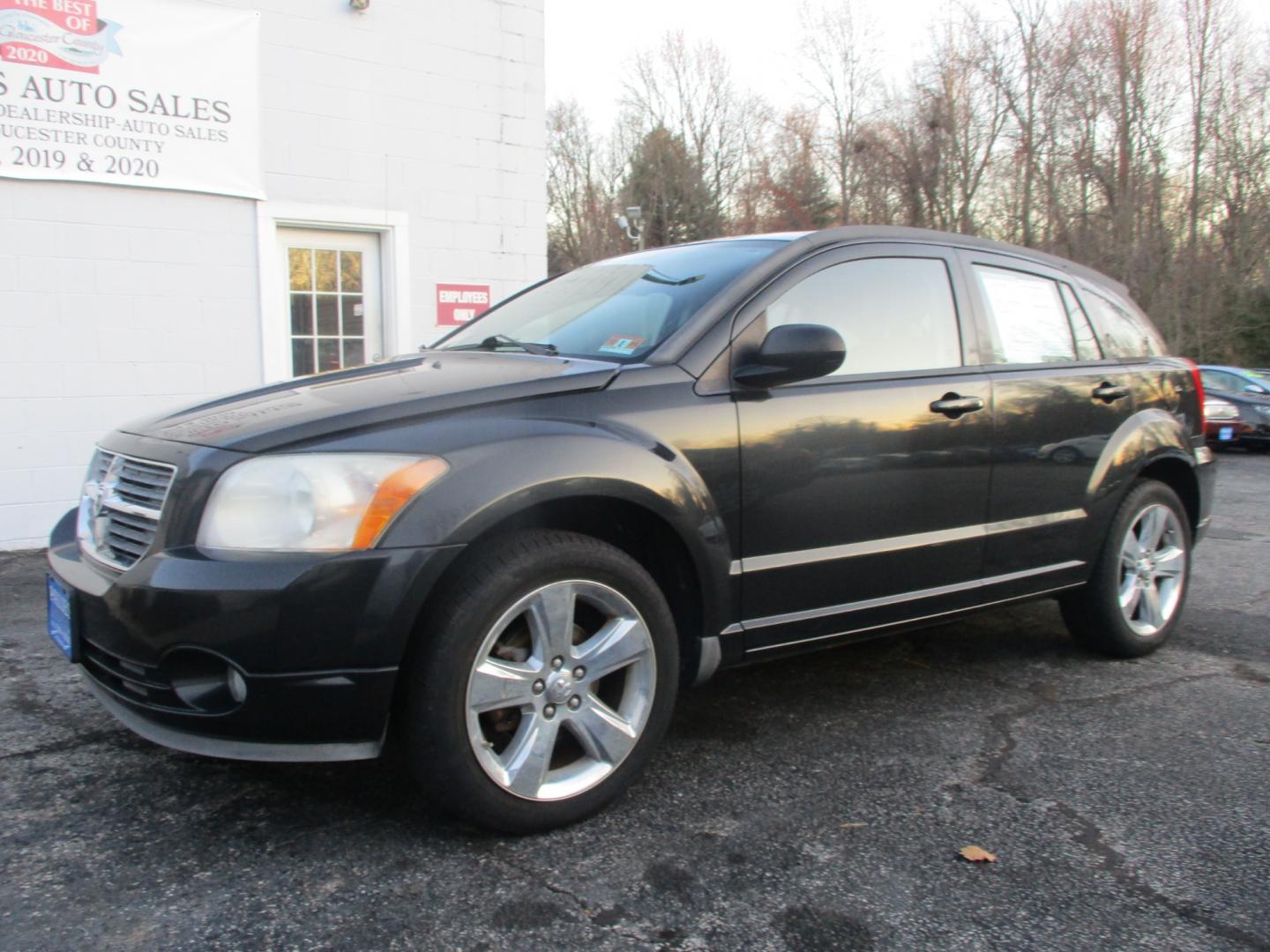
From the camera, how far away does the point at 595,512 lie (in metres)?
2.79

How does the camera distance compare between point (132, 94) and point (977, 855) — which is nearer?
point (977, 855)

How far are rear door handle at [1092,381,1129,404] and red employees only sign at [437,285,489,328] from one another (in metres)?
5.08

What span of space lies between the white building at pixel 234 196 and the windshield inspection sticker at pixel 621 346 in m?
4.77

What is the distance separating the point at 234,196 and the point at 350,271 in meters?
1.02

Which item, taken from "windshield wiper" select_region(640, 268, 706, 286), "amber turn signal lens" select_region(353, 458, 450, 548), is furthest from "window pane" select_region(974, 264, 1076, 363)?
"amber turn signal lens" select_region(353, 458, 450, 548)

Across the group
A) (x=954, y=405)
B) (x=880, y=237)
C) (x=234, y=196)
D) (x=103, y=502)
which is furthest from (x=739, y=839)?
(x=234, y=196)

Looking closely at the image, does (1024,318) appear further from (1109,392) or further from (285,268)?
(285,268)

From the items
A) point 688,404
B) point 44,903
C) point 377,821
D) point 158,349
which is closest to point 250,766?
point 377,821

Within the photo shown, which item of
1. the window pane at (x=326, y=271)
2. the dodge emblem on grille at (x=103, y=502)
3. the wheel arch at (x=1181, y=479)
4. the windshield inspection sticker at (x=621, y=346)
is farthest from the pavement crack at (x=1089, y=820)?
the window pane at (x=326, y=271)

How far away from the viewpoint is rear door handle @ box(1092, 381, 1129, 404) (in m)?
4.05

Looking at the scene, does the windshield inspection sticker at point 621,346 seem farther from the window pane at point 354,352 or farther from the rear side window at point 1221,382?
the rear side window at point 1221,382

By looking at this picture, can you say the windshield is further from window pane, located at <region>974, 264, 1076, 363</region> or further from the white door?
the white door

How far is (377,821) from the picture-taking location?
2689 millimetres

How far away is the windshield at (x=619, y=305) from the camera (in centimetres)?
320
